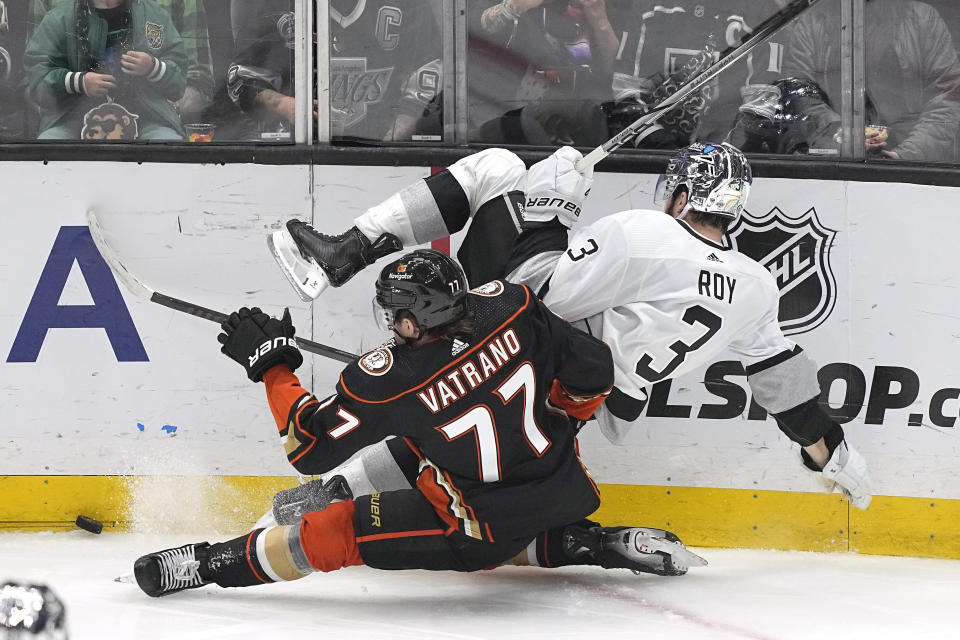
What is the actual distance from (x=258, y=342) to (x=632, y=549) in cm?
115

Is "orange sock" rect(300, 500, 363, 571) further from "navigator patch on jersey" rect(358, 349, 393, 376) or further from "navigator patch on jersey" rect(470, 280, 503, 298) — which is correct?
"navigator patch on jersey" rect(470, 280, 503, 298)

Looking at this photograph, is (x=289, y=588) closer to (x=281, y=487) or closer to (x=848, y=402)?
(x=281, y=487)

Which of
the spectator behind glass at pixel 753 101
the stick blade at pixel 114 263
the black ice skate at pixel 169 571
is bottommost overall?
the black ice skate at pixel 169 571

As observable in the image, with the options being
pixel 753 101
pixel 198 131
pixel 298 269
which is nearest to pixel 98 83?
pixel 198 131

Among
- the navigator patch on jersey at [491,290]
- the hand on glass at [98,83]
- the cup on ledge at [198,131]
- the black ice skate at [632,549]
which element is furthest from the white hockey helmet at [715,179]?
the hand on glass at [98,83]

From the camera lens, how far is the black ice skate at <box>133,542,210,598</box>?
95.2 inches

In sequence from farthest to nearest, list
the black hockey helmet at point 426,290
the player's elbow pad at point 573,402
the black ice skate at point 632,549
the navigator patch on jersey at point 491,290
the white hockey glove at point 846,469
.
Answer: the white hockey glove at point 846,469 < the black ice skate at point 632,549 < the player's elbow pad at point 573,402 < the navigator patch on jersey at point 491,290 < the black hockey helmet at point 426,290

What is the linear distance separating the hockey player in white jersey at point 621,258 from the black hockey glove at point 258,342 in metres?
0.23

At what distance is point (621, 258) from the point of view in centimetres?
254

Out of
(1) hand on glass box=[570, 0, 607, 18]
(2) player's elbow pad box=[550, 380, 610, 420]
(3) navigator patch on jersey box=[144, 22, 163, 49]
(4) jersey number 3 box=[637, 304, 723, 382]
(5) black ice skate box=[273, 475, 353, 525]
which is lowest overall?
(5) black ice skate box=[273, 475, 353, 525]

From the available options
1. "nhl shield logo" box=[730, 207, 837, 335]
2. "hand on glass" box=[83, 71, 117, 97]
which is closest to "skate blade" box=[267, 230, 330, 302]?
"hand on glass" box=[83, 71, 117, 97]

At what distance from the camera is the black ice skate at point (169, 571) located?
7.93 feet

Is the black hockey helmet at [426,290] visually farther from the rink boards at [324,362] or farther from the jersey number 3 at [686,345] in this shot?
the rink boards at [324,362]

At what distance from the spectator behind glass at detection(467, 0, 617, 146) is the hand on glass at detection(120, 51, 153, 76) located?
0.99 m
